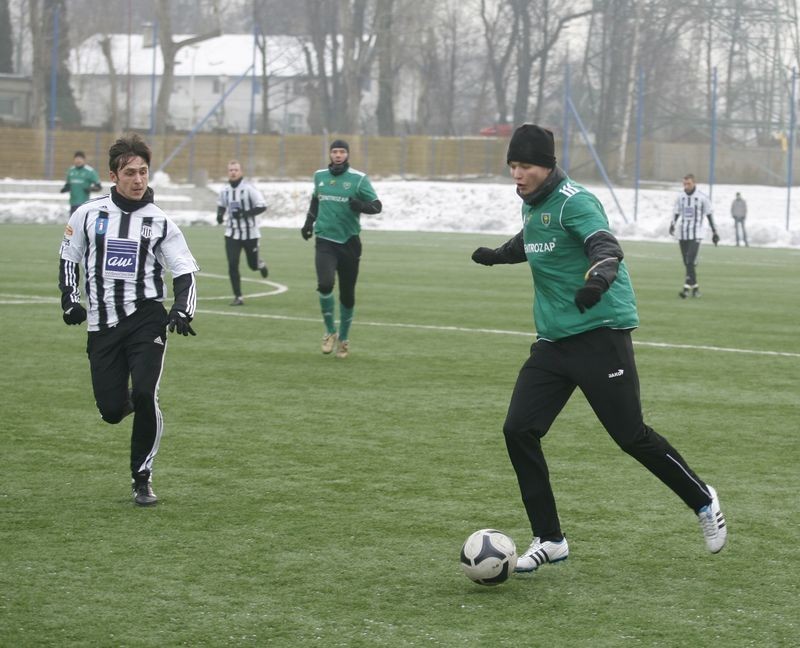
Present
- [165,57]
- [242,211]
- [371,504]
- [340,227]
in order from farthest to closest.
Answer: [165,57] < [242,211] < [340,227] < [371,504]

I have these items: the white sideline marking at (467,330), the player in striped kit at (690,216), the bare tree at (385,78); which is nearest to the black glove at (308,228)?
the white sideline marking at (467,330)

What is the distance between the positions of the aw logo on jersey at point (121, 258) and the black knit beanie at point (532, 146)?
2.31 m

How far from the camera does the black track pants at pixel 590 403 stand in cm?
611

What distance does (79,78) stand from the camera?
269ft

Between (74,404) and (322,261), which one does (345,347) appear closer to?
(322,261)

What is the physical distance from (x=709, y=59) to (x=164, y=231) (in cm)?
6216

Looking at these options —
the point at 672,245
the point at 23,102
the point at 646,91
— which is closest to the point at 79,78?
the point at 23,102

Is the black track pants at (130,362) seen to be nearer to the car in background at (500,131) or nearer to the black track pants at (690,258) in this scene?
the black track pants at (690,258)

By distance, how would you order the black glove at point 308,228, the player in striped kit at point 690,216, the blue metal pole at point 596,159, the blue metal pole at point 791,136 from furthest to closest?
the blue metal pole at point 596,159 < the blue metal pole at point 791,136 < the player in striped kit at point 690,216 < the black glove at point 308,228

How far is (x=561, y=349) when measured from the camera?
6.22 metres

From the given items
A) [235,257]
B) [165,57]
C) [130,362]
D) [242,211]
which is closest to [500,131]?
[165,57]

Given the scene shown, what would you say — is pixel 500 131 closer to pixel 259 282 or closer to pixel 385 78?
pixel 385 78

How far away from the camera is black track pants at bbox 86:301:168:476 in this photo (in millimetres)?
7348

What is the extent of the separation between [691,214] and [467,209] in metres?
28.8
